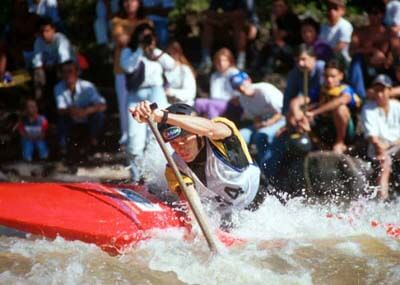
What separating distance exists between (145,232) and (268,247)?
913mm

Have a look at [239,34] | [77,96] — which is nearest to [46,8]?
[77,96]

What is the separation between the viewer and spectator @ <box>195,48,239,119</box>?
9.20 m

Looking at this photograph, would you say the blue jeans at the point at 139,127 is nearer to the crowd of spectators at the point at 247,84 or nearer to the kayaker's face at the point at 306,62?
the crowd of spectators at the point at 247,84

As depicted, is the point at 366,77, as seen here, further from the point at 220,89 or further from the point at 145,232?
the point at 145,232

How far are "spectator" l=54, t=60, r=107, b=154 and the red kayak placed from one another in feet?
8.25

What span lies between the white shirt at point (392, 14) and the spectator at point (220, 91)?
5.40 feet

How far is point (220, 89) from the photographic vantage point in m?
9.33

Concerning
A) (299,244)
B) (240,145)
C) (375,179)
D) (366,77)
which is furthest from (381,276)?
(366,77)

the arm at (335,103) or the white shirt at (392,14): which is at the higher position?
the white shirt at (392,14)

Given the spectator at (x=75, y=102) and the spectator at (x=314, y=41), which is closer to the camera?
the spectator at (x=314, y=41)

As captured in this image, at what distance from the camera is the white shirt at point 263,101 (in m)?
9.01

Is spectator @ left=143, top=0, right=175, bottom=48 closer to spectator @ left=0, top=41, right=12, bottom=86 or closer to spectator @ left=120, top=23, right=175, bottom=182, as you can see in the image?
spectator @ left=120, top=23, right=175, bottom=182

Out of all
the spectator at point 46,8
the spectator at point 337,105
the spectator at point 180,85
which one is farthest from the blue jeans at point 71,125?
the spectator at point 337,105

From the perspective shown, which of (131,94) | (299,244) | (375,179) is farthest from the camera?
(131,94)
